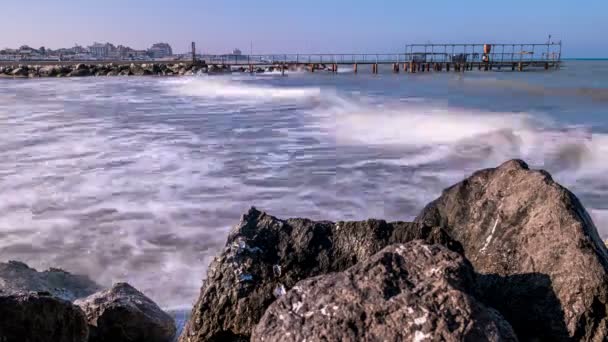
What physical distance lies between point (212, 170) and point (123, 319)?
5271 millimetres

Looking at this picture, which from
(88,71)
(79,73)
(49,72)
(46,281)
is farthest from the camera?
(88,71)

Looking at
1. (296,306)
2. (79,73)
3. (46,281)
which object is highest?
(296,306)

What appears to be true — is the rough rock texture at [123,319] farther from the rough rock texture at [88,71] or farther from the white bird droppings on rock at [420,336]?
the rough rock texture at [88,71]

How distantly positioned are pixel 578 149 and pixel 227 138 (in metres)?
6.58

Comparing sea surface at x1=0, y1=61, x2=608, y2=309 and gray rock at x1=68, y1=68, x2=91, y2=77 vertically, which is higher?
gray rock at x1=68, y1=68, x2=91, y2=77

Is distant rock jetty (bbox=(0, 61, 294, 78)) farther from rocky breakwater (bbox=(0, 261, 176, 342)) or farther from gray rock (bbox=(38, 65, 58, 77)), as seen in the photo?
rocky breakwater (bbox=(0, 261, 176, 342))

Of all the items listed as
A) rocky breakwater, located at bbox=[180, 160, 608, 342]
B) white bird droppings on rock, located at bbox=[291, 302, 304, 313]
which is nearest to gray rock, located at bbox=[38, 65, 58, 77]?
rocky breakwater, located at bbox=[180, 160, 608, 342]

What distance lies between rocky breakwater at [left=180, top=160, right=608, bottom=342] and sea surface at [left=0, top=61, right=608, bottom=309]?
1540 millimetres

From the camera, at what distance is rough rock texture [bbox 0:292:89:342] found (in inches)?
82.7

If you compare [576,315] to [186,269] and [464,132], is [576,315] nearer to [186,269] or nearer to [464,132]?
[186,269]

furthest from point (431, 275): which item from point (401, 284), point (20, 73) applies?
point (20, 73)

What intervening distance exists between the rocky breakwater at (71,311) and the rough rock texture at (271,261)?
50 centimetres

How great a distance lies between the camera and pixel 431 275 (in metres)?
1.85

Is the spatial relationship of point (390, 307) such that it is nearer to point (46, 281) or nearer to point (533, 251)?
point (533, 251)
